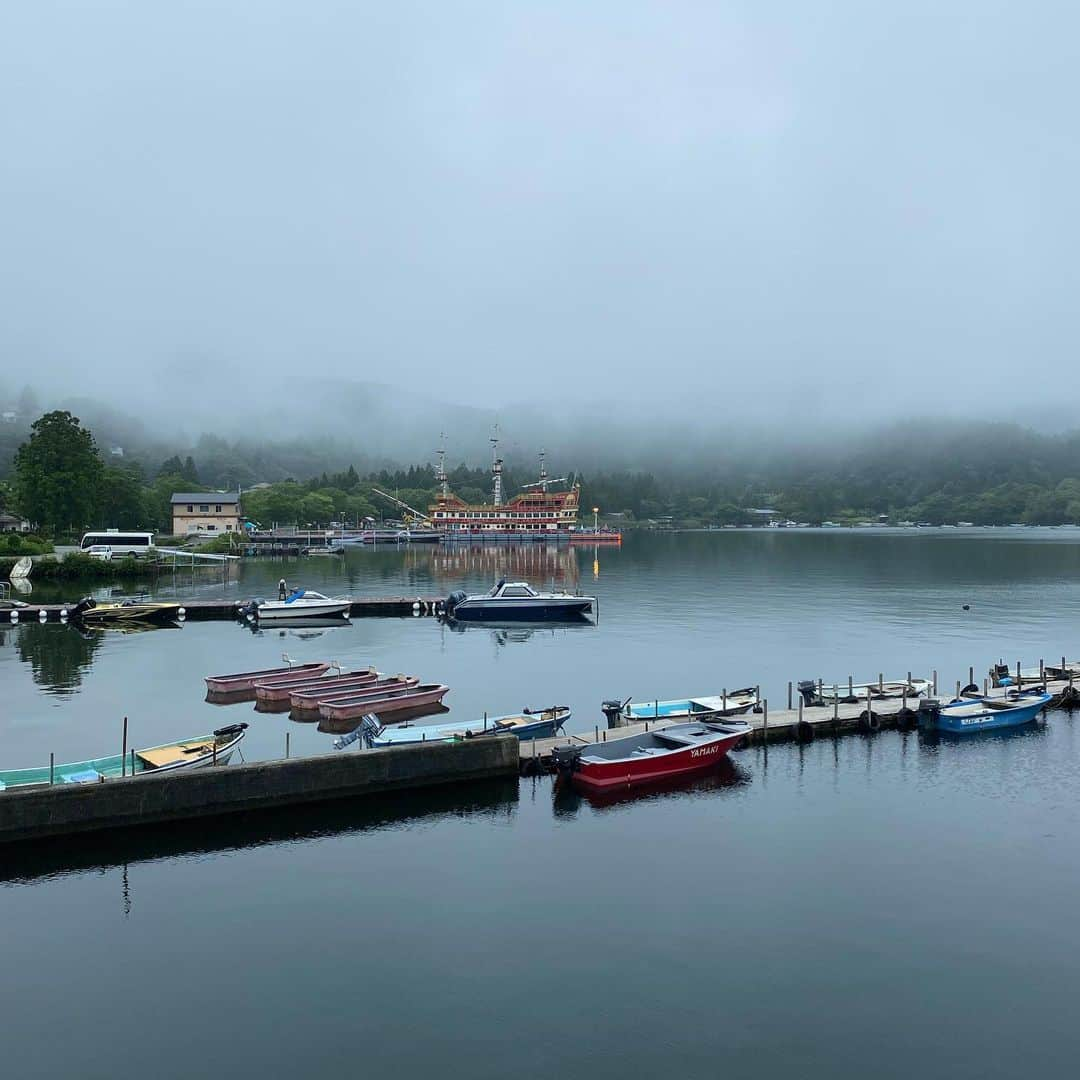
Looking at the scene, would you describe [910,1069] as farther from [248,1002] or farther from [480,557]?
[480,557]

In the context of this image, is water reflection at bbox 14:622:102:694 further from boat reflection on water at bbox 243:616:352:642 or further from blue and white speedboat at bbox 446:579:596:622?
blue and white speedboat at bbox 446:579:596:622

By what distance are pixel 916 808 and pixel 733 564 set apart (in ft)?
387

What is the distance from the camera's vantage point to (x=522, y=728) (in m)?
33.8

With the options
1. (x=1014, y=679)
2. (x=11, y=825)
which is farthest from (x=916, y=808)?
(x=11, y=825)

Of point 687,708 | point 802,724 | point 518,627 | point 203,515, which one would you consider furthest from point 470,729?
point 203,515

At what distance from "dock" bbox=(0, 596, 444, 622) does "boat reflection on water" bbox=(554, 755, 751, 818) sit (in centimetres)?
5204

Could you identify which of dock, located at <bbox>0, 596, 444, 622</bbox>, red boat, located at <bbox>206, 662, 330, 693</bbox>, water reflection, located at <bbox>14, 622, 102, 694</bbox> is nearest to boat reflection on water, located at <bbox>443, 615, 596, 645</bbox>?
dock, located at <bbox>0, 596, 444, 622</bbox>

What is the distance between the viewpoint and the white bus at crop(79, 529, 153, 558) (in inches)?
4609

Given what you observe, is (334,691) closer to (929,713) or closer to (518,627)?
(929,713)

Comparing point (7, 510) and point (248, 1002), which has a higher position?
point (7, 510)

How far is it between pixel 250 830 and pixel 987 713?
29.8 meters

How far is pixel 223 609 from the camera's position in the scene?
251 feet

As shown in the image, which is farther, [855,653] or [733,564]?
[733,564]

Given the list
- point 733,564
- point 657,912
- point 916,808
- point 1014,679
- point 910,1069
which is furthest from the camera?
point 733,564
